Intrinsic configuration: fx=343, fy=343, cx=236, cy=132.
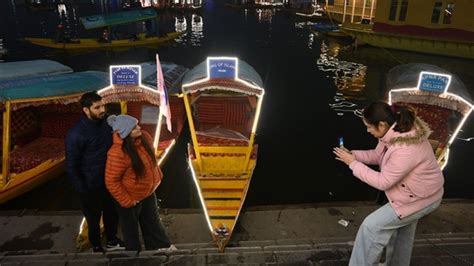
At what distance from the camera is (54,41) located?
28984mm

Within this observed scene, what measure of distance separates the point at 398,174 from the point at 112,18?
95.9ft

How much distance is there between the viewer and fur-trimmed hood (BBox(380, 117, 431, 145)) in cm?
345

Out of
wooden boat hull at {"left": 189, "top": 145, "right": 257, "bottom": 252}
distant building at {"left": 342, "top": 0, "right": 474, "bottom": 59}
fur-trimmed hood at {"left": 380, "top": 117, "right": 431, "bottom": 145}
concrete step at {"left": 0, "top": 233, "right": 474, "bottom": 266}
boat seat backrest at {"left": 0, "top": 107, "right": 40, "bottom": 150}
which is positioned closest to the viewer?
fur-trimmed hood at {"left": 380, "top": 117, "right": 431, "bottom": 145}

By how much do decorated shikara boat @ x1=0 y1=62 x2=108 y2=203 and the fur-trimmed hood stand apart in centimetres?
814

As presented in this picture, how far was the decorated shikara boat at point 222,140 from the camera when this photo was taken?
685 centimetres

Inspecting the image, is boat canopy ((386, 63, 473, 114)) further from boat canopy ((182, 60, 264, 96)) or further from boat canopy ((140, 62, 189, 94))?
boat canopy ((140, 62, 189, 94))

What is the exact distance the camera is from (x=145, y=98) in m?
9.88

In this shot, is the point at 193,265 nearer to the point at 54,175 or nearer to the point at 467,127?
the point at 54,175

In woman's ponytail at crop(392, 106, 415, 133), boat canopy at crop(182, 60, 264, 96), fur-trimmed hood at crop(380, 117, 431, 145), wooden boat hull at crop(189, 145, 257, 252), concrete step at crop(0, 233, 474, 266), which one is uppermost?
woman's ponytail at crop(392, 106, 415, 133)

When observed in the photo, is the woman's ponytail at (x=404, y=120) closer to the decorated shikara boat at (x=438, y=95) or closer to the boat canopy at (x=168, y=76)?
the decorated shikara boat at (x=438, y=95)

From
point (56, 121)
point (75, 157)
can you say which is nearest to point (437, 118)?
point (75, 157)

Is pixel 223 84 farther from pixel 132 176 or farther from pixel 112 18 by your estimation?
pixel 112 18

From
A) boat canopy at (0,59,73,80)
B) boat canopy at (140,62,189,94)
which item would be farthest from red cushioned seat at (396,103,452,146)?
boat canopy at (0,59,73,80)

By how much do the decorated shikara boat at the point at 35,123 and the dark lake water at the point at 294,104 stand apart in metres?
0.74
